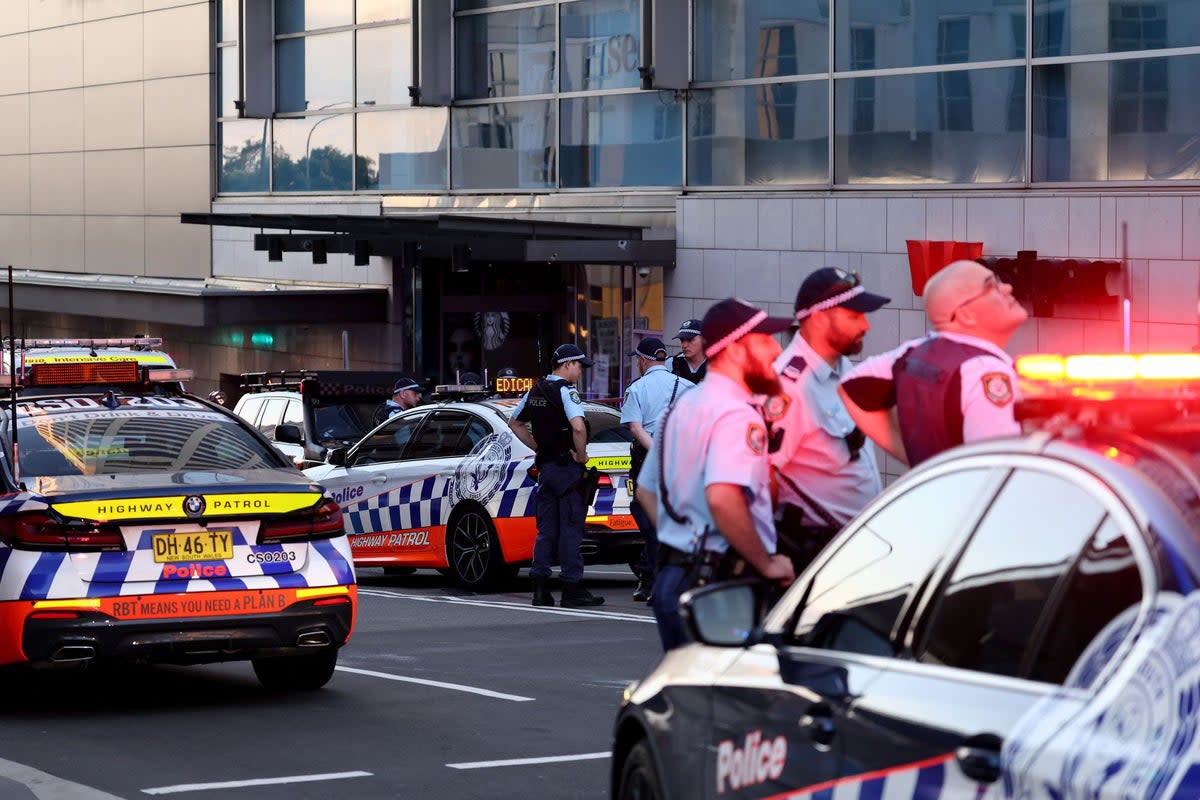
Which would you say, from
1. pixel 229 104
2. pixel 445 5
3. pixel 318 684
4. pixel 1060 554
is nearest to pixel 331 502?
pixel 318 684

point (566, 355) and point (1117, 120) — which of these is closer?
point (566, 355)

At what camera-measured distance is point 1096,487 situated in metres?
3.49

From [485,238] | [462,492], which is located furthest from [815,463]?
[485,238]

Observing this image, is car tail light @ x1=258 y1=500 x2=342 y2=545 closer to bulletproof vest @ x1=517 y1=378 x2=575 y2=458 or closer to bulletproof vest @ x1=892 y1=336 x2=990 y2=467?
bulletproof vest @ x1=892 y1=336 x2=990 y2=467

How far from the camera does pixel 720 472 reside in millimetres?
6078

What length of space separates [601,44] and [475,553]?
1219cm

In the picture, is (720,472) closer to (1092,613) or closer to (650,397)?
(1092,613)

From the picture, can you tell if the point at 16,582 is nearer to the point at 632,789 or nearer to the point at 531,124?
the point at 632,789

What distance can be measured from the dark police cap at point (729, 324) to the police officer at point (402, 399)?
13.1 meters

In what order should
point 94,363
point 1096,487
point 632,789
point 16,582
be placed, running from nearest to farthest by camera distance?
point 1096,487
point 632,789
point 16,582
point 94,363

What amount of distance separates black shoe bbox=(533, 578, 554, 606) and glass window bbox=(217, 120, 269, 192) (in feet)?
72.5

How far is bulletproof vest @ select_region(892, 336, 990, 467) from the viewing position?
572 cm

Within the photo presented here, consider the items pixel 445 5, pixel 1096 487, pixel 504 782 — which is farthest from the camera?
pixel 445 5

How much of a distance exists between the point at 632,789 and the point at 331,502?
4.63 meters
